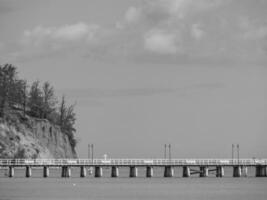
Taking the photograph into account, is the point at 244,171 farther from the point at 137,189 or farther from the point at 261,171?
the point at 137,189

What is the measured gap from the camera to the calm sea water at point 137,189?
366ft

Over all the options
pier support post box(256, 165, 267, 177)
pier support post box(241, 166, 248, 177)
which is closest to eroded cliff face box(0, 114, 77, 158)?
pier support post box(241, 166, 248, 177)

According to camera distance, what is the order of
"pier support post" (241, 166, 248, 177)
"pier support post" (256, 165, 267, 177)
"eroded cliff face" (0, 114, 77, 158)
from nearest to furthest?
"pier support post" (256, 165, 267, 177)
"pier support post" (241, 166, 248, 177)
"eroded cliff face" (0, 114, 77, 158)

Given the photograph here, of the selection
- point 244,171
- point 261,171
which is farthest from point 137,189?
point 244,171

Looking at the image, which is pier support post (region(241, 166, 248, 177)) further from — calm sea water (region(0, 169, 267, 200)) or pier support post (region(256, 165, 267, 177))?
calm sea water (region(0, 169, 267, 200))

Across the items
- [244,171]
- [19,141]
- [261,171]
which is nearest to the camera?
[261,171]

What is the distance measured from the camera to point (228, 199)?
358 feet

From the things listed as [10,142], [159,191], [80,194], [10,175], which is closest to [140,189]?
[159,191]

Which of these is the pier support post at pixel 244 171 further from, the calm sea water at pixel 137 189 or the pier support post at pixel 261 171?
the calm sea water at pixel 137 189

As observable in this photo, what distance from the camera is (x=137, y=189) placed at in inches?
4892

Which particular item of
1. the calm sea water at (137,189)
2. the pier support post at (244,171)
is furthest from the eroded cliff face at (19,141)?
the pier support post at (244,171)

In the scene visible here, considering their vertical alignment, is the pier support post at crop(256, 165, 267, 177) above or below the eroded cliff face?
below

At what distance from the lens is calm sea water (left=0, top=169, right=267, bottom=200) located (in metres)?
111

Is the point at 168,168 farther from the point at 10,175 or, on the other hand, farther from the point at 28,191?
the point at 28,191
